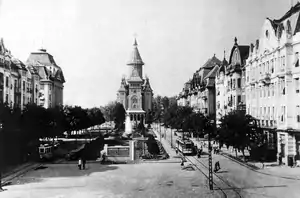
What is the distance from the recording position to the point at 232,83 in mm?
22781

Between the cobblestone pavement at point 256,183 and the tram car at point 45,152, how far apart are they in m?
8.39

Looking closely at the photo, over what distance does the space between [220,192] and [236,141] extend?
240 inches

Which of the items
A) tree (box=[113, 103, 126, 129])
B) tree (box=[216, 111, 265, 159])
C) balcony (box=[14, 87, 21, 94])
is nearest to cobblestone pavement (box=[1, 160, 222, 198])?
tree (box=[216, 111, 265, 159])

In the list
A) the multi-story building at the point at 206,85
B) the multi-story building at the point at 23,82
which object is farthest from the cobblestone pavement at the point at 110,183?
the multi-story building at the point at 23,82

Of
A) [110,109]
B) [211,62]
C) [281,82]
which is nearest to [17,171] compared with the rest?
[211,62]

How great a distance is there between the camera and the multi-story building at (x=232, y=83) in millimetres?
21516

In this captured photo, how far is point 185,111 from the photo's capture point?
3142cm

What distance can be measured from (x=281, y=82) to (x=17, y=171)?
1042cm

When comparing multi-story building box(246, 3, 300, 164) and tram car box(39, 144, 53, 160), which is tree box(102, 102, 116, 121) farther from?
multi-story building box(246, 3, 300, 164)

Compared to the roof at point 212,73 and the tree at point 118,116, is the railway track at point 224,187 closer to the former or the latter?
the roof at point 212,73

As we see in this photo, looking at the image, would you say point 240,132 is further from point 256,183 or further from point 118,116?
point 118,116

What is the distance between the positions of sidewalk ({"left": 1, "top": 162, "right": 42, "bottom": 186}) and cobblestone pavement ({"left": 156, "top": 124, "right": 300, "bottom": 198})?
646 cm

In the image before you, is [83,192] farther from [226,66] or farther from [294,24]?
[226,66]

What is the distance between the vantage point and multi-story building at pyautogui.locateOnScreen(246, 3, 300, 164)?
50.1 feet
